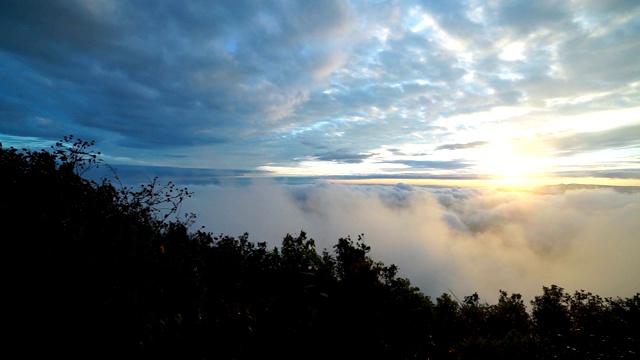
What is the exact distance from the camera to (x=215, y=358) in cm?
439

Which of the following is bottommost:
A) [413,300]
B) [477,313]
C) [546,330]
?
[546,330]

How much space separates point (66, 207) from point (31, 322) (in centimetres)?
417

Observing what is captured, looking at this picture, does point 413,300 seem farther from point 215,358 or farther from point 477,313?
point 477,313

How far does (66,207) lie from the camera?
7586 millimetres

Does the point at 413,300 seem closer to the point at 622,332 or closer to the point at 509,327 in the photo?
the point at 509,327

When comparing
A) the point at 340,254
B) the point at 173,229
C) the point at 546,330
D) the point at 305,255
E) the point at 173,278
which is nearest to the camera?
the point at 173,278

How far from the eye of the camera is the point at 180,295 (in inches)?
268

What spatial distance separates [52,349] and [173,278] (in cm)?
287

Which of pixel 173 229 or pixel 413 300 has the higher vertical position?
pixel 173 229

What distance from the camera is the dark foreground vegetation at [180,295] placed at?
15.0 ft

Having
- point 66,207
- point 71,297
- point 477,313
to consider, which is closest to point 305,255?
point 71,297

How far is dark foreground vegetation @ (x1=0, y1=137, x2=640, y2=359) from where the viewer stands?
459 centimetres

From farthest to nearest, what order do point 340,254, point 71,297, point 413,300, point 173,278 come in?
point 340,254 < point 413,300 < point 173,278 < point 71,297

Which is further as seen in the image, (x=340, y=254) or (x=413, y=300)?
(x=340, y=254)
